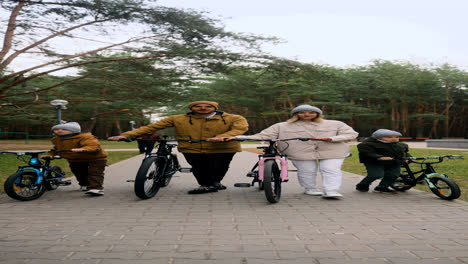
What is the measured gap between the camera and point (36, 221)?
4.04 meters

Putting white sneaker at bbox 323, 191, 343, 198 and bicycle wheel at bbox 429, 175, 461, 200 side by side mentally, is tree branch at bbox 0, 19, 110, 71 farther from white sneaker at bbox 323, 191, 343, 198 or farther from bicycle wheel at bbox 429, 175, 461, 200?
bicycle wheel at bbox 429, 175, 461, 200

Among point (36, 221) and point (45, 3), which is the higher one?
point (45, 3)

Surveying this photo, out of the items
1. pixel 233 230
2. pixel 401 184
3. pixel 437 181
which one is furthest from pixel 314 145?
pixel 233 230

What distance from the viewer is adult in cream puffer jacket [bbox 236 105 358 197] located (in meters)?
5.45

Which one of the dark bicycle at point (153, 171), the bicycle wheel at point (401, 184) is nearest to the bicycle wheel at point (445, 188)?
the bicycle wheel at point (401, 184)

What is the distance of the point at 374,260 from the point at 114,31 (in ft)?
29.2

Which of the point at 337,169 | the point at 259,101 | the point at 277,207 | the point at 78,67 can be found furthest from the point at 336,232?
the point at 259,101

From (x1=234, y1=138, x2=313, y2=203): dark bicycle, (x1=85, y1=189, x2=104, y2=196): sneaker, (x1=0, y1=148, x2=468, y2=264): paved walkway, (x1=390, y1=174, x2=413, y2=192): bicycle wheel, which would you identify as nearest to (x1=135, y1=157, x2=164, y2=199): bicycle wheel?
(x1=0, y1=148, x2=468, y2=264): paved walkway

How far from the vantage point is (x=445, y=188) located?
532cm

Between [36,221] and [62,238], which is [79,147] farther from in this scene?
[62,238]

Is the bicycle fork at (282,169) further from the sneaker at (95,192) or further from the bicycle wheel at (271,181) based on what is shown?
the sneaker at (95,192)

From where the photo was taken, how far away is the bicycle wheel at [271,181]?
4.85 m

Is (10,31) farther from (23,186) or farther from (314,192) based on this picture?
(314,192)

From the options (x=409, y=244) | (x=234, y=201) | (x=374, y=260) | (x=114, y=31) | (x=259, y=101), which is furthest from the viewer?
(x=259, y=101)
